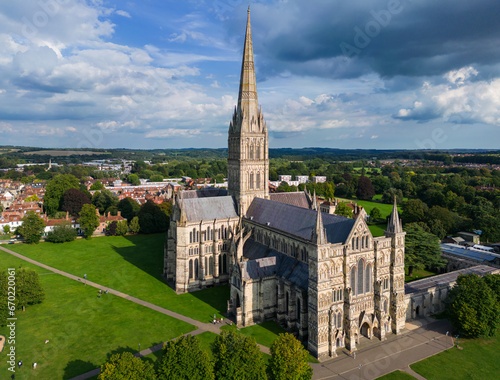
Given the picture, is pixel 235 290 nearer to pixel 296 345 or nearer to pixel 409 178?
pixel 296 345

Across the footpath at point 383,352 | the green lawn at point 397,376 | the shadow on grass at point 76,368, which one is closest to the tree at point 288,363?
the footpath at point 383,352

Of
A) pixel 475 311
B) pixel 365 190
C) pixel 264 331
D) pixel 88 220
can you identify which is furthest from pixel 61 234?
pixel 365 190

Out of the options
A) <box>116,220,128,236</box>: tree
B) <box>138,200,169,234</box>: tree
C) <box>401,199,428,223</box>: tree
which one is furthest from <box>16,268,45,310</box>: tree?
<box>401,199,428,223</box>: tree

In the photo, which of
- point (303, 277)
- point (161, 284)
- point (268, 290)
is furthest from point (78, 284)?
point (303, 277)

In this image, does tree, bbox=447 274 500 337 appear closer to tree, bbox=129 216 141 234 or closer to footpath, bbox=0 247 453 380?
footpath, bbox=0 247 453 380

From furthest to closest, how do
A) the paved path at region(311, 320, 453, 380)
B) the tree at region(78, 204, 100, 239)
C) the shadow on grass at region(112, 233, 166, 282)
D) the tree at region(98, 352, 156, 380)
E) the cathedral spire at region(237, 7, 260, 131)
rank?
the tree at region(78, 204, 100, 239) < the shadow on grass at region(112, 233, 166, 282) < the cathedral spire at region(237, 7, 260, 131) < the paved path at region(311, 320, 453, 380) < the tree at region(98, 352, 156, 380)

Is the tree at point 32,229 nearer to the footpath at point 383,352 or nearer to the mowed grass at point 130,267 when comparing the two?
the mowed grass at point 130,267
